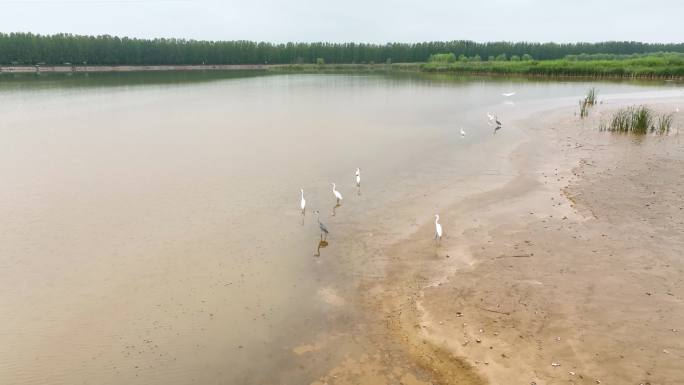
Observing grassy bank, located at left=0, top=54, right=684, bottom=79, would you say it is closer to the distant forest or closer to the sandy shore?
the distant forest

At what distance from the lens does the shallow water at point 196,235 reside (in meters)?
8.39

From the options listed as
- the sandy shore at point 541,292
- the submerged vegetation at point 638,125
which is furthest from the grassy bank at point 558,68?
the sandy shore at point 541,292

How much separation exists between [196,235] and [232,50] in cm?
12355

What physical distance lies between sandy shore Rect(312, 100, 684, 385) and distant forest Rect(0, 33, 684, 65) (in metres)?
110

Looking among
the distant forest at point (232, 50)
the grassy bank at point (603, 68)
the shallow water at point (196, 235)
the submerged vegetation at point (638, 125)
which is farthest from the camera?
the distant forest at point (232, 50)

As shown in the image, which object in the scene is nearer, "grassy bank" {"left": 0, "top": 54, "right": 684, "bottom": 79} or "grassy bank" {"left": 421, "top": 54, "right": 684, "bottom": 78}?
"grassy bank" {"left": 421, "top": 54, "right": 684, "bottom": 78}

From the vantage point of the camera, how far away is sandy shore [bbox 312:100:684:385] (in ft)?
24.7

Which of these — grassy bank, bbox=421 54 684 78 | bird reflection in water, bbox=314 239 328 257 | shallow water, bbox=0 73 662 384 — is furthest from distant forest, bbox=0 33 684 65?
bird reflection in water, bbox=314 239 328 257

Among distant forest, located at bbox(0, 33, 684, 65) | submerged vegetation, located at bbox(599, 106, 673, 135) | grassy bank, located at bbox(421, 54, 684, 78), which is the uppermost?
distant forest, located at bbox(0, 33, 684, 65)

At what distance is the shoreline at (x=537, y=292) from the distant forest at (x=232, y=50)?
109593 mm

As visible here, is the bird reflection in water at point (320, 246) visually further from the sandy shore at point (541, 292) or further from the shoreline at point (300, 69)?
the shoreline at point (300, 69)

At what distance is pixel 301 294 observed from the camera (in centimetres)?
1016

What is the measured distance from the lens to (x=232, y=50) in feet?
419

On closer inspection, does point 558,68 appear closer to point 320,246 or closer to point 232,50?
point 320,246
